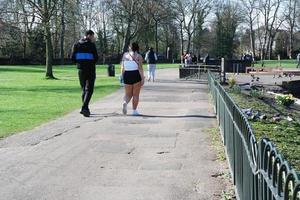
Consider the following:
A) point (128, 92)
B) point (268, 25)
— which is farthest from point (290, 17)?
point (128, 92)

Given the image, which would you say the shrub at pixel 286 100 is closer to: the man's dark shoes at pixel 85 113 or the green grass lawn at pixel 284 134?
the green grass lawn at pixel 284 134

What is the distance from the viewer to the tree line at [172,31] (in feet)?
245

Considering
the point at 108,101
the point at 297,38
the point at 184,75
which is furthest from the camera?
the point at 297,38

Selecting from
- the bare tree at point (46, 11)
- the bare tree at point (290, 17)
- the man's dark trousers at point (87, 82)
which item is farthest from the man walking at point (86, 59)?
the bare tree at point (290, 17)

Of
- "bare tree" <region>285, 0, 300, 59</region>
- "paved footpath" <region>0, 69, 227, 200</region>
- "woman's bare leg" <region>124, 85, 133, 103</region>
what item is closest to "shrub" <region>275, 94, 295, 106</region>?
"paved footpath" <region>0, 69, 227, 200</region>

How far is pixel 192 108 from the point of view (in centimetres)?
1614

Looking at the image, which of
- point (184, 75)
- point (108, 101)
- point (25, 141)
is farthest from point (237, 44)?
point (25, 141)

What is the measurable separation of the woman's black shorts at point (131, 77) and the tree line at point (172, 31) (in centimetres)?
5182

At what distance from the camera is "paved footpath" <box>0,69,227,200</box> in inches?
255

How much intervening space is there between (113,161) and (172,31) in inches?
3794

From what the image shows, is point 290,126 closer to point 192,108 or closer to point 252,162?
point 192,108

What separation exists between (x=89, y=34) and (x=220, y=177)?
7396mm

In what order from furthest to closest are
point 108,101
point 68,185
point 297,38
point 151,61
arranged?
point 297,38 < point 151,61 < point 108,101 < point 68,185

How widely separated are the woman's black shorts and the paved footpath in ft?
2.92
